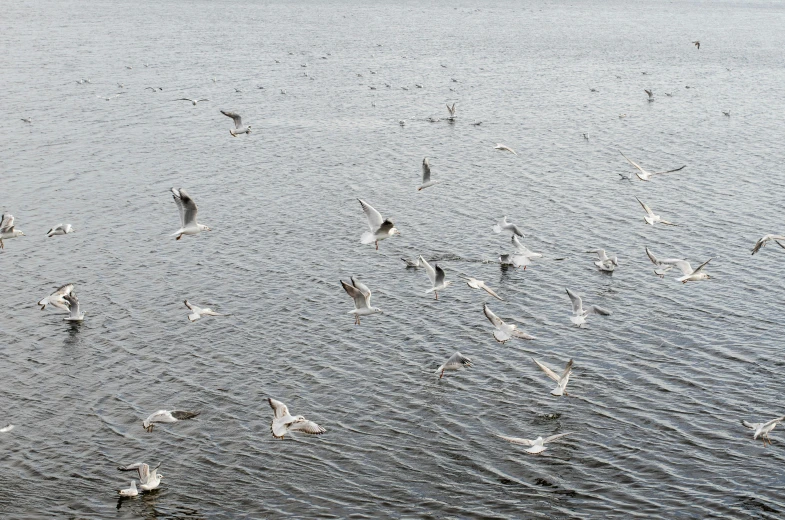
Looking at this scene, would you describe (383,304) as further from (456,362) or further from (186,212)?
(186,212)

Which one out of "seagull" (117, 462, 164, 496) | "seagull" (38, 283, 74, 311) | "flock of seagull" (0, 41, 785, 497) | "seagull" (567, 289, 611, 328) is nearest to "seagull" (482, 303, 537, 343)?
"flock of seagull" (0, 41, 785, 497)

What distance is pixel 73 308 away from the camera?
32.8 meters

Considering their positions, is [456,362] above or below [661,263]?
below

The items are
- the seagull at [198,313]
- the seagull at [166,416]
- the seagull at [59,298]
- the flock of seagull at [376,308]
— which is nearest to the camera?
the flock of seagull at [376,308]

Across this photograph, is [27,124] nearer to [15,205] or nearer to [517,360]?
[15,205]

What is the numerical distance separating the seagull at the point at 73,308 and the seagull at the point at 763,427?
76.2 feet

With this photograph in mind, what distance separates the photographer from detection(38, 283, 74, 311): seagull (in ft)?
108

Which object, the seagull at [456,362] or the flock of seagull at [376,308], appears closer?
the flock of seagull at [376,308]

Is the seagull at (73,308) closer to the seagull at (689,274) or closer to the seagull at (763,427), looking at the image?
the seagull at (689,274)

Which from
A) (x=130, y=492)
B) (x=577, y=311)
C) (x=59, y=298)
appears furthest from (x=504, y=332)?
(x=59, y=298)

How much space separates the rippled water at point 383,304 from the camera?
24125mm

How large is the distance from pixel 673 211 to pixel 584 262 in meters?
9.66

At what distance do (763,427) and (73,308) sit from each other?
78.6ft

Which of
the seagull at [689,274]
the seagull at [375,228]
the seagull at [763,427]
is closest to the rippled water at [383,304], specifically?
the seagull at [763,427]
